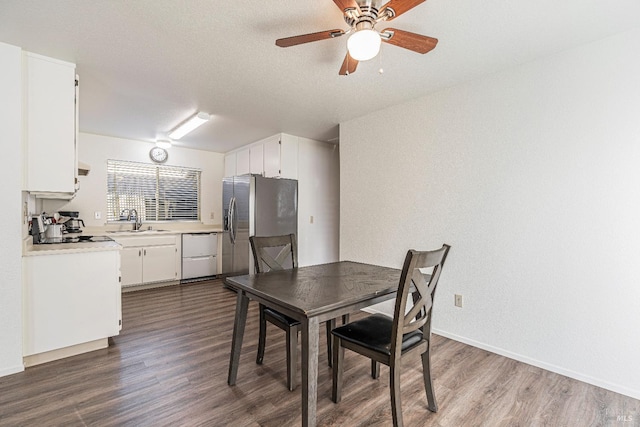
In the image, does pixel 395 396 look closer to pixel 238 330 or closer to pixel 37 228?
pixel 238 330

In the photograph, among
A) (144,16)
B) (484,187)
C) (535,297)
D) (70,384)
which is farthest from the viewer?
(484,187)

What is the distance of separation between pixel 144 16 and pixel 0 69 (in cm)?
123

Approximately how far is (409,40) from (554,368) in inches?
100

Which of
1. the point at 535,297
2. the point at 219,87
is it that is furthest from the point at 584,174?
the point at 219,87

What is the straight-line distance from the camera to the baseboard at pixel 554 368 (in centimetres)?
187

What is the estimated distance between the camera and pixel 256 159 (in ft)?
15.7

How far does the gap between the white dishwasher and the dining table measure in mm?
3109

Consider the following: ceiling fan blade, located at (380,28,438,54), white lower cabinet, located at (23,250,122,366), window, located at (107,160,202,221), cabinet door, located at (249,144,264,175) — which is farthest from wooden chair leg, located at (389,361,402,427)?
window, located at (107,160,202,221)

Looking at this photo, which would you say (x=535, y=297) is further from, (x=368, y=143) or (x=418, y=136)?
(x=368, y=143)

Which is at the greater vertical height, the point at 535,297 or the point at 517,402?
the point at 535,297

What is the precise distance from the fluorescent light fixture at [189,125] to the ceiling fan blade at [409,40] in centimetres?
249

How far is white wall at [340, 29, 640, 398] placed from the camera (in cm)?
191

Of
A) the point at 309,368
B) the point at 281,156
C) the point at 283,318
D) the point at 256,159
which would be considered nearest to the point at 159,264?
the point at 256,159

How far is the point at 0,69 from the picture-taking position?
6.64ft
